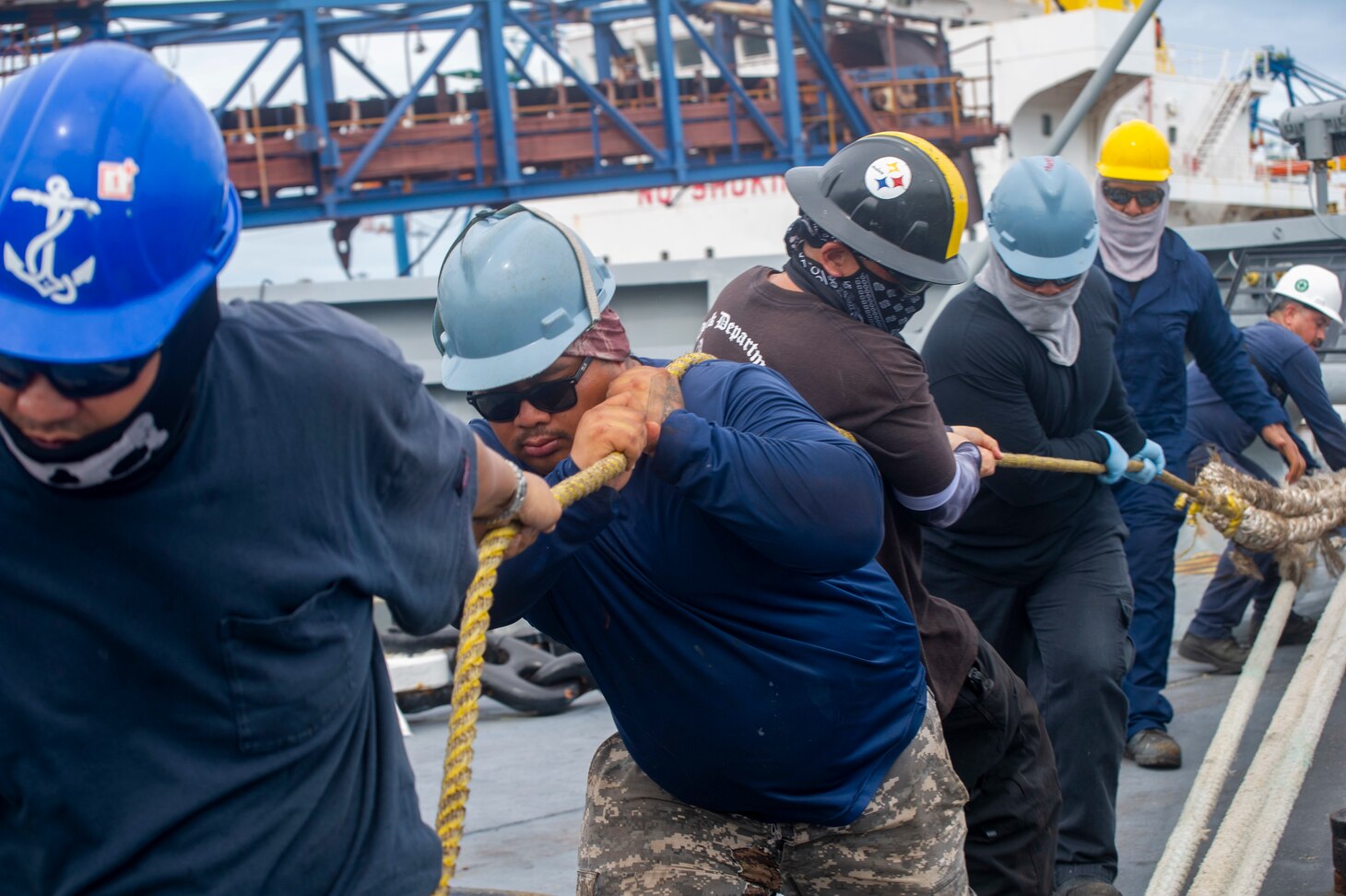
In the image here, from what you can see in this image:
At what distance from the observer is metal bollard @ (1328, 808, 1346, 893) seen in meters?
3.52

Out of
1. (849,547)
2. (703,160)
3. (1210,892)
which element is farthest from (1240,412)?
(703,160)

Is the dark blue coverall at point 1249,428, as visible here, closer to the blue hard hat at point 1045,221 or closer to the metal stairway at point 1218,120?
the blue hard hat at point 1045,221

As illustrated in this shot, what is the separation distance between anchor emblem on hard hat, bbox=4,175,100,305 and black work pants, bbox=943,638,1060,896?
7.04 ft

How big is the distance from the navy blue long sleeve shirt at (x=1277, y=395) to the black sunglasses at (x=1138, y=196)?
1121mm

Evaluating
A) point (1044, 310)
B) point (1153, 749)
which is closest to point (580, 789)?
point (1153, 749)

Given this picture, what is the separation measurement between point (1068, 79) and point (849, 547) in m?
21.3

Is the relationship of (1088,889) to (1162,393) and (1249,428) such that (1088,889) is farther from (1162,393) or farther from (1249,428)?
(1249,428)

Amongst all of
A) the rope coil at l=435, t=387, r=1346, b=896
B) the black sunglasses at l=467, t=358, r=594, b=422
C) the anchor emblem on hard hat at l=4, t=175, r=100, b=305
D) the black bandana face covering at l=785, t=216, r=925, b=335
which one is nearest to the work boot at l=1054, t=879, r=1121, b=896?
the rope coil at l=435, t=387, r=1346, b=896

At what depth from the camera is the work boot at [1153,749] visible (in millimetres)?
4781

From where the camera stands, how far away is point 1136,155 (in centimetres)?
531

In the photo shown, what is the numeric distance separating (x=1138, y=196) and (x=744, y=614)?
355 cm

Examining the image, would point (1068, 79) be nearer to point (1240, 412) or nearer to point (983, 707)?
point (1240, 412)

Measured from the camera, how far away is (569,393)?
2.29 meters

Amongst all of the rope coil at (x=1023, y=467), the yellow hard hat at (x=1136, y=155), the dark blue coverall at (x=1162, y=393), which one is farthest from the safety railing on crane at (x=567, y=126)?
the rope coil at (x=1023, y=467)
